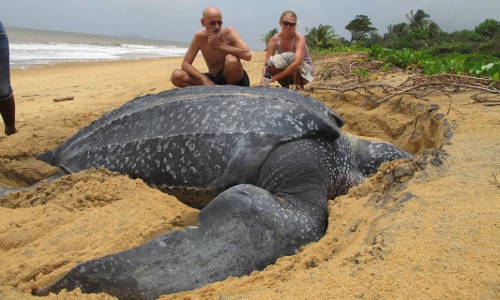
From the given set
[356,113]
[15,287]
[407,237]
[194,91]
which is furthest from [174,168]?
[356,113]

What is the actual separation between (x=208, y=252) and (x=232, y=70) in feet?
8.15

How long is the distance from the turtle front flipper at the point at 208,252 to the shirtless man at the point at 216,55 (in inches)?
88.8

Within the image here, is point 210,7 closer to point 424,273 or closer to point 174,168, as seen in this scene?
point 174,168

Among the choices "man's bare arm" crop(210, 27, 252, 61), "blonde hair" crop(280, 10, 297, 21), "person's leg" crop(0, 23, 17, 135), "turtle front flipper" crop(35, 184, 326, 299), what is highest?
"blonde hair" crop(280, 10, 297, 21)

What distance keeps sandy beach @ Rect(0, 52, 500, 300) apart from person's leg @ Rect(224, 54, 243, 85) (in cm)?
163

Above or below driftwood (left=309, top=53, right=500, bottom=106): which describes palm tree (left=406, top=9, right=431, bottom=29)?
above

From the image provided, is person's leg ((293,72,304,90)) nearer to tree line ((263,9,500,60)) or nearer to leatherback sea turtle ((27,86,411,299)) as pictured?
leatherback sea turtle ((27,86,411,299))

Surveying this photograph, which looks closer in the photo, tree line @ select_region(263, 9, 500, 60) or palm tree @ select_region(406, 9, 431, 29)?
tree line @ select_region(263, 9, 500, 60)

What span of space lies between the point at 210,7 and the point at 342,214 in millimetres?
2647

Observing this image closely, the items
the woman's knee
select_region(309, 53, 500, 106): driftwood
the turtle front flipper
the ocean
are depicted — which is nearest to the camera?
the turtle front flipper

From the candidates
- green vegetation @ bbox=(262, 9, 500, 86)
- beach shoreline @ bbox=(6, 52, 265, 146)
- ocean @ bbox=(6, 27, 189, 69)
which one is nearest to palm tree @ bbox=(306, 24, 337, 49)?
green vegetation @ bbox=(262, 9, 500, 86)

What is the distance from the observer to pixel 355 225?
4.57ft

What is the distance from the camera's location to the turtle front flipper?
1306 mm

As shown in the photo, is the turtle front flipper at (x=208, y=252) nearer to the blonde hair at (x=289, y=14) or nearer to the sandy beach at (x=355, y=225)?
the sandy beach at (x=355, y=225)
